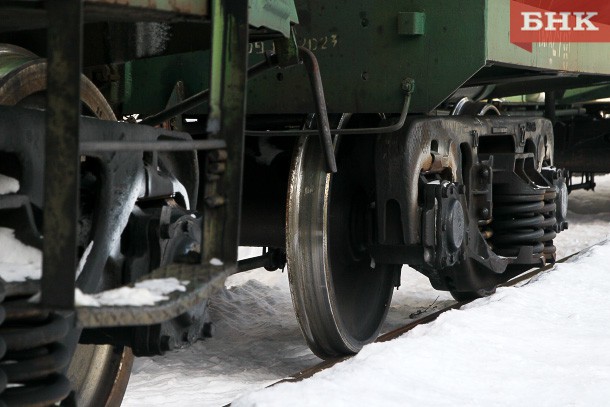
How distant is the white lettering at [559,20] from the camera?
6902 millimetres

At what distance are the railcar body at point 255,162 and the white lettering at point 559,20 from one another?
14 cm

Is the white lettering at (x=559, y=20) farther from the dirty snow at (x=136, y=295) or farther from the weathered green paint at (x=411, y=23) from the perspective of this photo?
the dirty snow at (x=136, y=295)

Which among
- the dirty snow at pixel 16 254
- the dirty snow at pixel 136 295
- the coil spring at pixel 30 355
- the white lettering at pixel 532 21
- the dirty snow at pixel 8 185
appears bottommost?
the coil spring at pixel 30 355

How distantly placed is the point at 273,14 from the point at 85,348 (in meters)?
1.33

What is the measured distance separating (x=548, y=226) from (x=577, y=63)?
1.19 m

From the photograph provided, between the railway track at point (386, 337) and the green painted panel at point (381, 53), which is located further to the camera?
the green painted panel at point (381, 53)

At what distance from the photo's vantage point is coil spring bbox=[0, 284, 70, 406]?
8.63ft

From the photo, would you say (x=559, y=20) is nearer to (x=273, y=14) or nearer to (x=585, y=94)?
(x=273, y=14)

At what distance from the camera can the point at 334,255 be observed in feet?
19.2

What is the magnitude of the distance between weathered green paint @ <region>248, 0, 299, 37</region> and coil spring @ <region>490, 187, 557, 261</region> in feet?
10.6

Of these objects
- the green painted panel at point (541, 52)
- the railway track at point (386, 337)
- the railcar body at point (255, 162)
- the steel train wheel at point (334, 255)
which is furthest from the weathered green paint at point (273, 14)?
the green painted panel at point (541, 52)

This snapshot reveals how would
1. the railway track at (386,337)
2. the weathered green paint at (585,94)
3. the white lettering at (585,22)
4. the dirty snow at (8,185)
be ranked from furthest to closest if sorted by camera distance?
the weathered green paint at (585,94) < the white lettering at (585,22) < the railway track at (386,337) < the dirty snow at (8,185)

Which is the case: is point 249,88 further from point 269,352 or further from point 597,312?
point 597,312

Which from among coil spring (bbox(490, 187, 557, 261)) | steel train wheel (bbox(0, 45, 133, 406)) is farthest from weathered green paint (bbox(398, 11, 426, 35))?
steel train wheel (bbox(0, 45, 133, 406))
